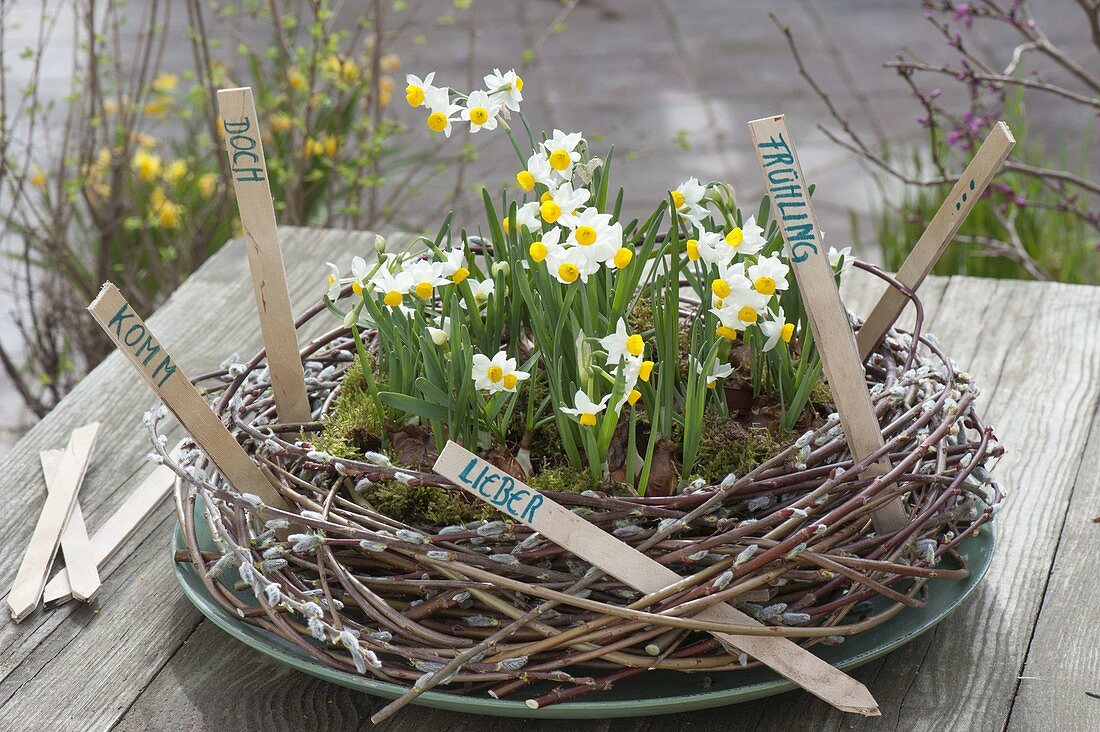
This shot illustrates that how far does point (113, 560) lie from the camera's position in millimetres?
832

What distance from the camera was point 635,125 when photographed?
3350mm

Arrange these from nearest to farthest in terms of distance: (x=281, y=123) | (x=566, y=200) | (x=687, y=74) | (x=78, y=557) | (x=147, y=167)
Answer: (x=566, y=200)
(x=78, y=557)
(x=147, y=167)
(x=281, y=123)
(x=687, y=74)

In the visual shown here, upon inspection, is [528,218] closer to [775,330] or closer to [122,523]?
[775,330]

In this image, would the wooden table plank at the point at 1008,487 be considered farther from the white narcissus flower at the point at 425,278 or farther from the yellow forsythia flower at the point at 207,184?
the yellow forsythia flower at the point at 207,184

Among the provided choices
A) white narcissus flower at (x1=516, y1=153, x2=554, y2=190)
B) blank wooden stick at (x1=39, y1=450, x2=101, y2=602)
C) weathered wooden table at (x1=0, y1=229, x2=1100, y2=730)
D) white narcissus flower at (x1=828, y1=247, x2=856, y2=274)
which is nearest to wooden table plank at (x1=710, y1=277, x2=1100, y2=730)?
A: weathered wooden table at (x1=0, y1=229, x2=1100, y2=730)

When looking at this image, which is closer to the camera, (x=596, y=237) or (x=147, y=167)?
(x=596, y=237)

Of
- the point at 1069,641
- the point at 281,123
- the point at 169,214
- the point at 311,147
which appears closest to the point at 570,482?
the point at 1069,641

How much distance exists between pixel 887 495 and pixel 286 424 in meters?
0.38

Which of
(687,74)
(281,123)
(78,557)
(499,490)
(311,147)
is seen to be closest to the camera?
(499,490)

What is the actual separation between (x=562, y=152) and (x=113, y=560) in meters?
0.44

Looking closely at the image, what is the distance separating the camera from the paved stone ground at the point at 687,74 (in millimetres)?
3178

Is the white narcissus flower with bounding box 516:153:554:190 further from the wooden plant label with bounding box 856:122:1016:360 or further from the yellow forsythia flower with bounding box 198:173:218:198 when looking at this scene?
the yellow forsythia flower with bounding box 198:173:218:198

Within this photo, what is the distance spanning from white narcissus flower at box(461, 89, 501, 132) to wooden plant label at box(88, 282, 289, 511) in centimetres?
24

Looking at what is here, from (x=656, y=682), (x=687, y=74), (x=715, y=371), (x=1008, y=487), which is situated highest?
(x=715, y=371)
